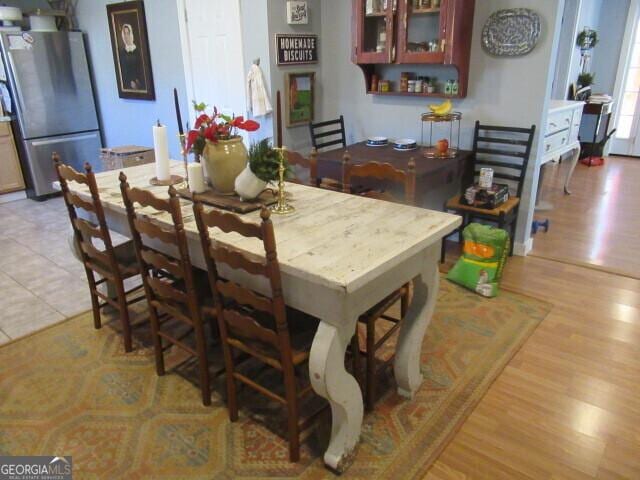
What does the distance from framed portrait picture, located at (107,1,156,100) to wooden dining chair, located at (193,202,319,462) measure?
378cm

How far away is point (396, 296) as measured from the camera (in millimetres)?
2053

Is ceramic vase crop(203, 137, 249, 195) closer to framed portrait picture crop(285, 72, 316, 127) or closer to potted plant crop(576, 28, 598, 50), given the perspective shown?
framed portrait picture crop(285, 72, 316, 127)

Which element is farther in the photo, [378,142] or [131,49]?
[131,49]

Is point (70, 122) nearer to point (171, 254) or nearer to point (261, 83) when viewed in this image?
point (261, 83)

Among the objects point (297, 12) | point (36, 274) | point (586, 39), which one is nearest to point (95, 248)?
point (36, 274)

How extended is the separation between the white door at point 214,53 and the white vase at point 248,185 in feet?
7.28

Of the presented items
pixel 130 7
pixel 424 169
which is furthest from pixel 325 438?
pixel 130 7

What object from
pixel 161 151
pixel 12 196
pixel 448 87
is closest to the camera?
pixel 161 151

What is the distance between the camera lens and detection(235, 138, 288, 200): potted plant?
198 cm

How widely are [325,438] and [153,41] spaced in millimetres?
4226

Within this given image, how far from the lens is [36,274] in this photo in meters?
3.44

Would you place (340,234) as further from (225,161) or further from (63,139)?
(63,139)

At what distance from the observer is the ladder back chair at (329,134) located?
156 inches

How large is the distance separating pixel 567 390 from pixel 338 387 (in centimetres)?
121
